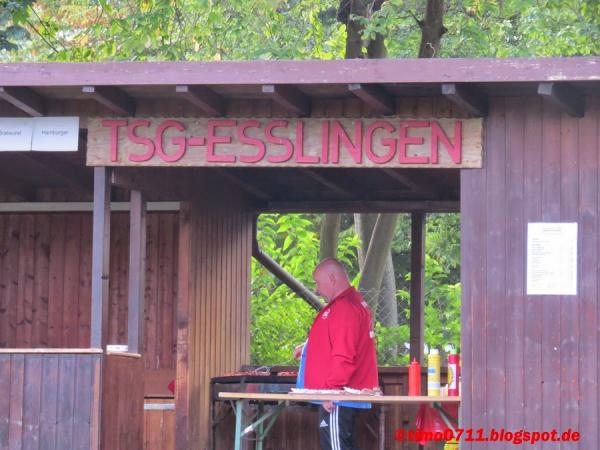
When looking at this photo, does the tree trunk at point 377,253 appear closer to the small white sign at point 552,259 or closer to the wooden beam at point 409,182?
the wooden beam at point 409,182

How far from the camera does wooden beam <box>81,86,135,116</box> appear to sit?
26.7 feet

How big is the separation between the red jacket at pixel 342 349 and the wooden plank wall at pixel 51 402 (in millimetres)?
1662

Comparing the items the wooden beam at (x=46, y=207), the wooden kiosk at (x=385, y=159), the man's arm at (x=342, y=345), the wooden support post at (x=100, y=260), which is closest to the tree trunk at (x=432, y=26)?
the wooden beam at (x=46, y=207)

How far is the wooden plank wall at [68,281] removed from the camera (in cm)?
1184

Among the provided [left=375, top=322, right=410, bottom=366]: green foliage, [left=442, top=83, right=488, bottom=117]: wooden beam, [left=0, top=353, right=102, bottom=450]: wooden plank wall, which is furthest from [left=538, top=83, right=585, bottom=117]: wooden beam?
[left=375, top=322, right=410, bottom=366]: green foliage

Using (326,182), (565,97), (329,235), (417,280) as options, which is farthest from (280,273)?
(565,97)

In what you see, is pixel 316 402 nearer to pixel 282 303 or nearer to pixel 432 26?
pixel 432 26

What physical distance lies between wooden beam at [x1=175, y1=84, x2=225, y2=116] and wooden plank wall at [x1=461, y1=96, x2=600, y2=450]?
1.84 m

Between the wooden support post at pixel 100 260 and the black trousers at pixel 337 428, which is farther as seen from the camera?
the black trousers at pixel 337 428

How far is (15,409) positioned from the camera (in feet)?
27.6

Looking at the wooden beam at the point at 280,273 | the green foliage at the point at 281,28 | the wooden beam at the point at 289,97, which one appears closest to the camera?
the wooden beam at the point at 289,97

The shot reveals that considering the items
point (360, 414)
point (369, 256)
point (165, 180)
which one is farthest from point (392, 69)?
point (369, 256)

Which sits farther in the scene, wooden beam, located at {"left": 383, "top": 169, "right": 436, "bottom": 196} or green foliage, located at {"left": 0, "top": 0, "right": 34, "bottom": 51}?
green foliage, located at {"left": 0, "top": 0, "right": 34, "bottom": 51}

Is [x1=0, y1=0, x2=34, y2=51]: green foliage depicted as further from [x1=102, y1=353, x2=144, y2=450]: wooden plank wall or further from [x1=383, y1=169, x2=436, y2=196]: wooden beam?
[x1=102, y1=353, x2=144, y2=450]: wooden plank wall
